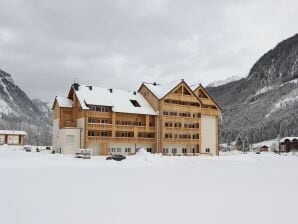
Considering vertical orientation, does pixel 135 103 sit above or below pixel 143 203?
above

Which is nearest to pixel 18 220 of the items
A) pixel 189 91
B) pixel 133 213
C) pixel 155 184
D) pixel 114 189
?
pixel 133 213

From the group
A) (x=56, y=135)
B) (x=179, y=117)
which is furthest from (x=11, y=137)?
(x=179, y=117)

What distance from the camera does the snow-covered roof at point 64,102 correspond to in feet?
219

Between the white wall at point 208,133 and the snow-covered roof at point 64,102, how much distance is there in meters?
28.6

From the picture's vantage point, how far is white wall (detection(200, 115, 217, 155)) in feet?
252

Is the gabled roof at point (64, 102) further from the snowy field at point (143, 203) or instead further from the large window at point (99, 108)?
the snowy field at point (143, 203)

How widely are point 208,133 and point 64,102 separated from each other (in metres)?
31.8

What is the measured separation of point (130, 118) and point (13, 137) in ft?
111

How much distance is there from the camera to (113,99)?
67625 mm

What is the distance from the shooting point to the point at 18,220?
12.0 meters

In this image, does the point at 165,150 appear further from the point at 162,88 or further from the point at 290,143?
the point at 290,143

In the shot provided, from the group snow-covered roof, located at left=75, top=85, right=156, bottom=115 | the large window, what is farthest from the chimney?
the large window

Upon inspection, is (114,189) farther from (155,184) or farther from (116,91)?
(116,91)

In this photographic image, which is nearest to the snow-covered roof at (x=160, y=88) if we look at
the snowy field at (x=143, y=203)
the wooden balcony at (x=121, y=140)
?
the wooden balcony at (x=121, y=140)
